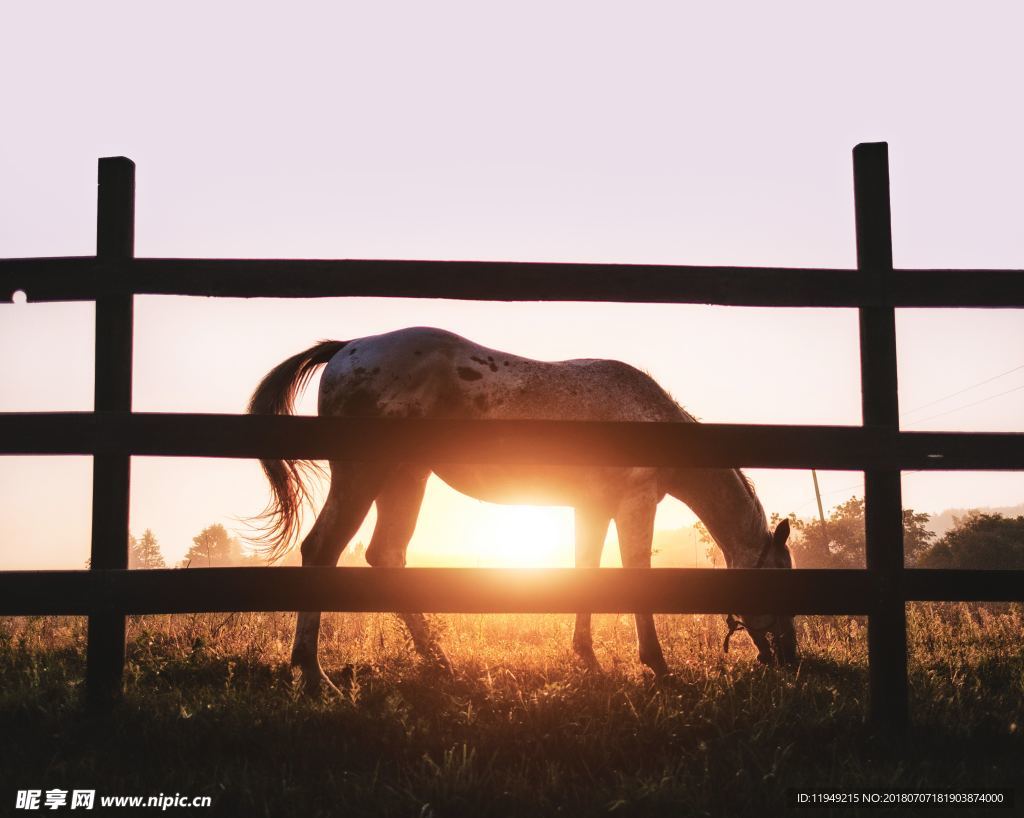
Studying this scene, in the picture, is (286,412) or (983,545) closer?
(286,412)

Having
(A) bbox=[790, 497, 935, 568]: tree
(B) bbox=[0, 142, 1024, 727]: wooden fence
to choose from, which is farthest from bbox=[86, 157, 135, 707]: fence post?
(A) bbox=[790, 497, 935, 568]: tree

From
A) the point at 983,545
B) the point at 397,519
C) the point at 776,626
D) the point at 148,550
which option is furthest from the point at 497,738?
the point at 148,550

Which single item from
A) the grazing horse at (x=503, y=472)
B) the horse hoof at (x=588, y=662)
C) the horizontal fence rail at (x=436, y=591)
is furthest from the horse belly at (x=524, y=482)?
the horizontal fence rail at (x=436, y=591)

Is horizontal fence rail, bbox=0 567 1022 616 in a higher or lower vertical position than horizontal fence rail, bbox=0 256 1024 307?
lower

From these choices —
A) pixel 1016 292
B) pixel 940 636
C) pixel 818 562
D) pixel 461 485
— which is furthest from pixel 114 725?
pixel 818 562

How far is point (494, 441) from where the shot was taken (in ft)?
12.0

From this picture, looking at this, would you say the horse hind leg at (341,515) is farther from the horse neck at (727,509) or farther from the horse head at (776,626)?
the horse head at (776,626)

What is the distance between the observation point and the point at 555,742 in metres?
3.33

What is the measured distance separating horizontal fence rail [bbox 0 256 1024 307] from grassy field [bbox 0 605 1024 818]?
2.04 m

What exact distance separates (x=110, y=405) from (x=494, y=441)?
1.99 m

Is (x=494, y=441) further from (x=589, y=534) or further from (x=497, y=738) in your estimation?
(x=589, y=534)

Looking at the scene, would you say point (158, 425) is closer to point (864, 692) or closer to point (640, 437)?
point (640, 437)

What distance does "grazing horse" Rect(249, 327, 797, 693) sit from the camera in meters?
5.61

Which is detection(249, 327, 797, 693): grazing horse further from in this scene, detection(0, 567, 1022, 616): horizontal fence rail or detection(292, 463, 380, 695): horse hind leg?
detection(0, 567, 1022, 616): horizontal fence rail
